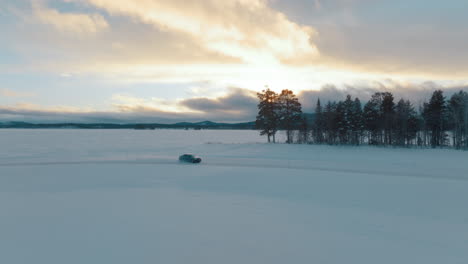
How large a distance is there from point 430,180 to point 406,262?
55.6 feet

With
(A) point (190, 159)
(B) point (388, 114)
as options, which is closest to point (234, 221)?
(A) point (190, 159)

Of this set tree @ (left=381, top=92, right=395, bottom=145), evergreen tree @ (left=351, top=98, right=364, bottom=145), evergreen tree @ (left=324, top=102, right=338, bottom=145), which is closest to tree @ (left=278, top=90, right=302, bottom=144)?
evergreen tree @ (left=324, top=102, right=338, bottom=145)

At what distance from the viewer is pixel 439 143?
182ft

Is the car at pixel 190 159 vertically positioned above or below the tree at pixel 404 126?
below

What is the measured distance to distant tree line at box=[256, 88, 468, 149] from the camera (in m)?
53.6

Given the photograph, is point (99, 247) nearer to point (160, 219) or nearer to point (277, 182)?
point (160, 219)

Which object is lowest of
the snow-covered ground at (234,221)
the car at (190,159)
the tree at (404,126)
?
the snow-covered ground at (234,221)

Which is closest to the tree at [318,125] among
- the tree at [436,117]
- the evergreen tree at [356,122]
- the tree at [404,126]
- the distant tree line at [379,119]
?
the distant tree line at [379,119]

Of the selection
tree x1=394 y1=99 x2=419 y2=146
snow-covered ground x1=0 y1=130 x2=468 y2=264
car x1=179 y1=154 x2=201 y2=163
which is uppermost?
tree x1=394 y1=99 x2=419 y2=146

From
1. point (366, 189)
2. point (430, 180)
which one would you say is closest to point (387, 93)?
point (430, 180)

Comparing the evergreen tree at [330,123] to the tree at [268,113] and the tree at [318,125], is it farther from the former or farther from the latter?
the tree at [268,113]

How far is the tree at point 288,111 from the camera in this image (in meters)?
60.8

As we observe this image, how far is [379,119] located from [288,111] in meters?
22.3

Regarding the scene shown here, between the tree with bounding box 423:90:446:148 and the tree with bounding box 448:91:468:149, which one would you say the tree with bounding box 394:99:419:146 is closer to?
the tree with bounding box 423:90:446:148
